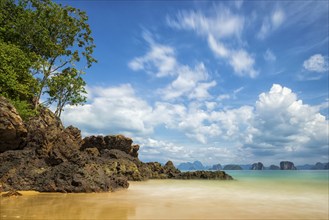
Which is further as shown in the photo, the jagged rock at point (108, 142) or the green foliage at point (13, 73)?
the jagged rock at point (108, 142)

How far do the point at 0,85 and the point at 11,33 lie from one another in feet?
26.8

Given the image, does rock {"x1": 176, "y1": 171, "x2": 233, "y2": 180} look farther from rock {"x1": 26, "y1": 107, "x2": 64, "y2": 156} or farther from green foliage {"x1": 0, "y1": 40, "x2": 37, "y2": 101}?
rock {"x1": 26, "y1": 107, "x2": 64, "y2": 156}

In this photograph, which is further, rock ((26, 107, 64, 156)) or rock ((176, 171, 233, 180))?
rock ((176, 171, 233, 180))

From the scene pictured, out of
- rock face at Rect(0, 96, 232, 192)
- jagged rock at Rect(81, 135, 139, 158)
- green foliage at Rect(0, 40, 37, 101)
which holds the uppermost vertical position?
green foliage at Rect(0, 40, 37, 101)

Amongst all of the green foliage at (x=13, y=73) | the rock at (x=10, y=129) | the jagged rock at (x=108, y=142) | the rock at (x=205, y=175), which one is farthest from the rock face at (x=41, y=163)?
the rock at (x=205, y=175)

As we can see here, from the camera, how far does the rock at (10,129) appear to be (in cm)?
1675

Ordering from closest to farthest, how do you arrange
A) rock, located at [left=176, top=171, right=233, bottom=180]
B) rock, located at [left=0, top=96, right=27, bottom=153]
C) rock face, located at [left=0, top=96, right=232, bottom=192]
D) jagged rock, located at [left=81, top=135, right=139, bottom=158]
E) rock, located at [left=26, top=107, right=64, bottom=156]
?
1. rock face, located at [left=0, top=96, right=232, bottom=192]
2. rock, located at [left=0, top=96, right=27, bottom=153]
3. rock, located at [left=26, top=107, right=64, bottom=156]
4. jagged rock, located at [left=81, top=135, right=139, bottom=158]
5. rock, located at [left=176, top=171, right=233, bottom=180]

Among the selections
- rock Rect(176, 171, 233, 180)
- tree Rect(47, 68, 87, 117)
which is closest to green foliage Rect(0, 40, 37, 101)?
tree Rect(47, 68, 87, 117)

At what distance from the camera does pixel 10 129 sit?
16891mm

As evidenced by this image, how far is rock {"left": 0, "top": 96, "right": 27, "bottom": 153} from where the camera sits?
16750 millimetres

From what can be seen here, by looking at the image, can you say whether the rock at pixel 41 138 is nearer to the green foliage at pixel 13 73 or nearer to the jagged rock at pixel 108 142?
the green foliage at pixel 13 73

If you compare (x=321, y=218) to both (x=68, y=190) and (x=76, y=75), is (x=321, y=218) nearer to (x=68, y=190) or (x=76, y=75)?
(x=68, y=190)

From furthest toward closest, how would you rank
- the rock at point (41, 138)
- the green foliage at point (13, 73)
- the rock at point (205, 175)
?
the rock at point (205, 175)
the green foliage at point (13, 73)
the rock at point (41, 138)

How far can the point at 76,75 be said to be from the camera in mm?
33344
